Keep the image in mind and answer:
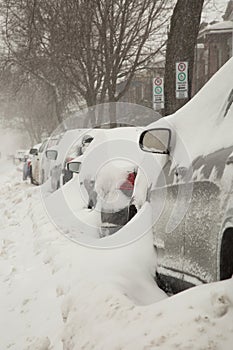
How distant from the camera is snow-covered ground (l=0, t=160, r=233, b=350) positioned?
2.68m

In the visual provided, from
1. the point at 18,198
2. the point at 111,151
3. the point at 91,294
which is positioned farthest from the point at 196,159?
the point at 18,198

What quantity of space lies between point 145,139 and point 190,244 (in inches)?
60.2

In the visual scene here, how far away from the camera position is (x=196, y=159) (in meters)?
3.55

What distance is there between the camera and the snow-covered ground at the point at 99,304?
8.79 feet

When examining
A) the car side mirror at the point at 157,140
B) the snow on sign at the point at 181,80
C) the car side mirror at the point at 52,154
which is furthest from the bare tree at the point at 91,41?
the car side mirror at the point at 157,140

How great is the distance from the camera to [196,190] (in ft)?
11.1

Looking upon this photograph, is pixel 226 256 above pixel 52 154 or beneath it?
above

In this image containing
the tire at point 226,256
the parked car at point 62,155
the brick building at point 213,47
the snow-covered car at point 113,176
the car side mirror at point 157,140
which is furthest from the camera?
the brick building at point 213,47

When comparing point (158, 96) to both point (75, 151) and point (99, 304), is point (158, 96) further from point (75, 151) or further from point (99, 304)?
point (99, 304)

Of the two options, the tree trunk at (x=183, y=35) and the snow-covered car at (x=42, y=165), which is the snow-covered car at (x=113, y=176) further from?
the snow-covered car at (x=42, y=165)

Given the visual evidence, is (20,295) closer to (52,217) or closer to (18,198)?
(52,217)

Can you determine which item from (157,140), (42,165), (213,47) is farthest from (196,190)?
(213,47)

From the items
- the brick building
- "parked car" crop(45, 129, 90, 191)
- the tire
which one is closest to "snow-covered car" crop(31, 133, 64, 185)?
"parked car" crop(45, 129, 90, 191)

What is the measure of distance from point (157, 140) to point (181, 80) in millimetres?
5320
